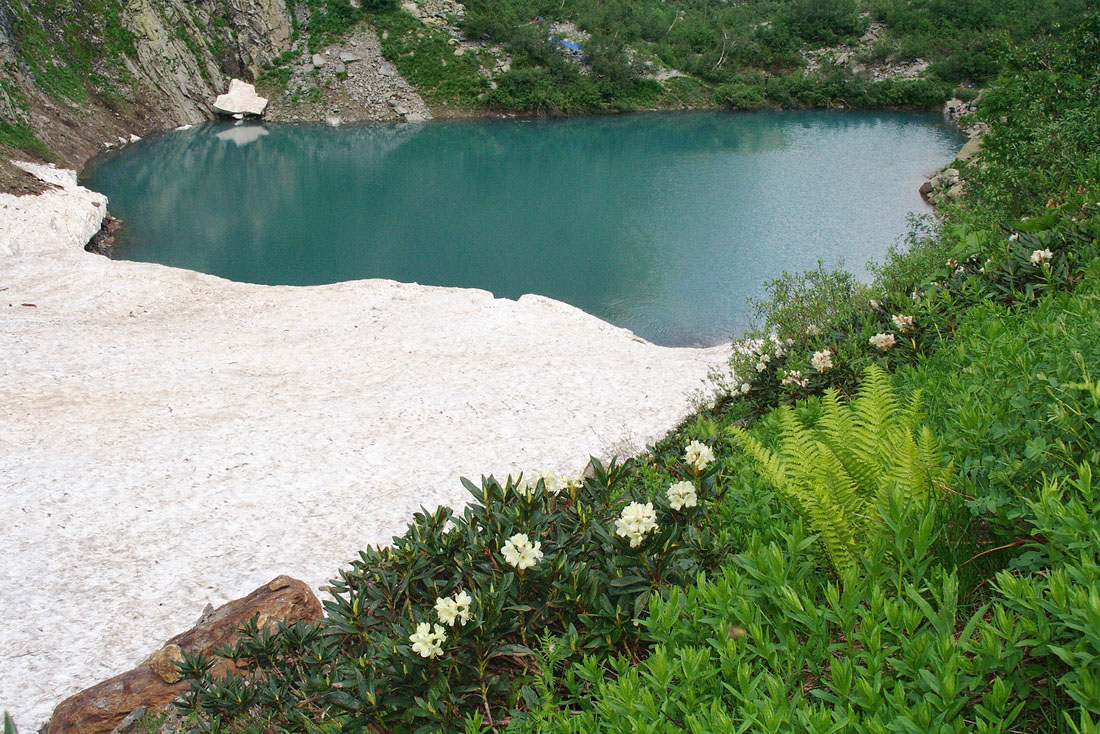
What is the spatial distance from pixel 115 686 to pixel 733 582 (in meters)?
4.29

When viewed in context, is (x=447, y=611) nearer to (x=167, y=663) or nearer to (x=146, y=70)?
(x=167, y=663)

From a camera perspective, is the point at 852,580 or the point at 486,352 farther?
the point at 486,352

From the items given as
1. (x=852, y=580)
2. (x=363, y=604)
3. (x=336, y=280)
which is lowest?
(x=336, y=280)

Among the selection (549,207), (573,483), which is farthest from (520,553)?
(549,207)

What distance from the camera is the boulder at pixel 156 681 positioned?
4566 millimetres

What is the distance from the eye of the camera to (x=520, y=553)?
305cm

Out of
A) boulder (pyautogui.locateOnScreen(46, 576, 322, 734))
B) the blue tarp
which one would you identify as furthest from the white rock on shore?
the blue tarp

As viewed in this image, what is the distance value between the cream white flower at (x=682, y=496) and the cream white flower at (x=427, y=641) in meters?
1.14

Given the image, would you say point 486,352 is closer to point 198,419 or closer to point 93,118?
point 198,419

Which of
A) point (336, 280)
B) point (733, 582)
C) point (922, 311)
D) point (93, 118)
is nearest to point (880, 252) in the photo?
point (336, 280)

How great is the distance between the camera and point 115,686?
4.73 m

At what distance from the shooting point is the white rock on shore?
22.7 ft

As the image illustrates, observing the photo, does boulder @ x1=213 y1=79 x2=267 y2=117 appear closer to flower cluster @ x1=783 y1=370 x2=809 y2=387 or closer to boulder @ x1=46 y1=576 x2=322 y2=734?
boulder @ x1=46 y1=576 x2=322 y2=734

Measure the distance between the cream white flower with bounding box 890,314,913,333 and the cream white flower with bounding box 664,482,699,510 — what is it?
275 cm
